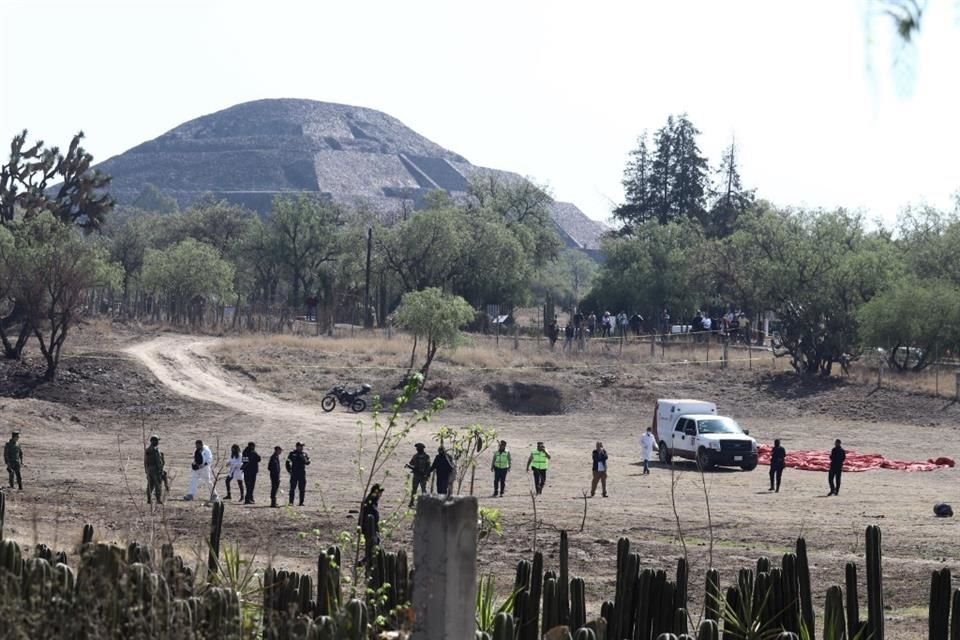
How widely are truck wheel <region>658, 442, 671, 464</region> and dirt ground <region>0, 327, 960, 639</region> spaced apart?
134 centimetres

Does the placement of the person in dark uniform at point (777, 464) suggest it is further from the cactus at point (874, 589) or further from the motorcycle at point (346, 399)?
the motorcycle at point (346, 399)

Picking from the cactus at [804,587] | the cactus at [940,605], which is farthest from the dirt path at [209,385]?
the cactus at [940,605]

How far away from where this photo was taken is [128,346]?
192ft

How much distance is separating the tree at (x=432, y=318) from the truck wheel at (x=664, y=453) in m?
13.7

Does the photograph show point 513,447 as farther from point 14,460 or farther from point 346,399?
point 14,460

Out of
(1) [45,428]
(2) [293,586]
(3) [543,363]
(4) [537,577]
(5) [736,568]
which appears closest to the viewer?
(2) [293,586]

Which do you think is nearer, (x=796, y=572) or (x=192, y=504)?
(x=796, y=572)

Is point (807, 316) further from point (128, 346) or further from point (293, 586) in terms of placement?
point (293, 586)

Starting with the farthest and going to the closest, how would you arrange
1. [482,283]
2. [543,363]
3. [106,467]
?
[482,283] < [543,363] < [106,467]

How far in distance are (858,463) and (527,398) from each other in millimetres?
16664

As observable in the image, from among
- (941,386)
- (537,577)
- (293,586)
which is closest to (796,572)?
(537,577)

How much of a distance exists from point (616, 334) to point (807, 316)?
70.2 feet

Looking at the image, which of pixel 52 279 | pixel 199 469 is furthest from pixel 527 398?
pixel 199 469

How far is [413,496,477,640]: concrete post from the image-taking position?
7316 mm
